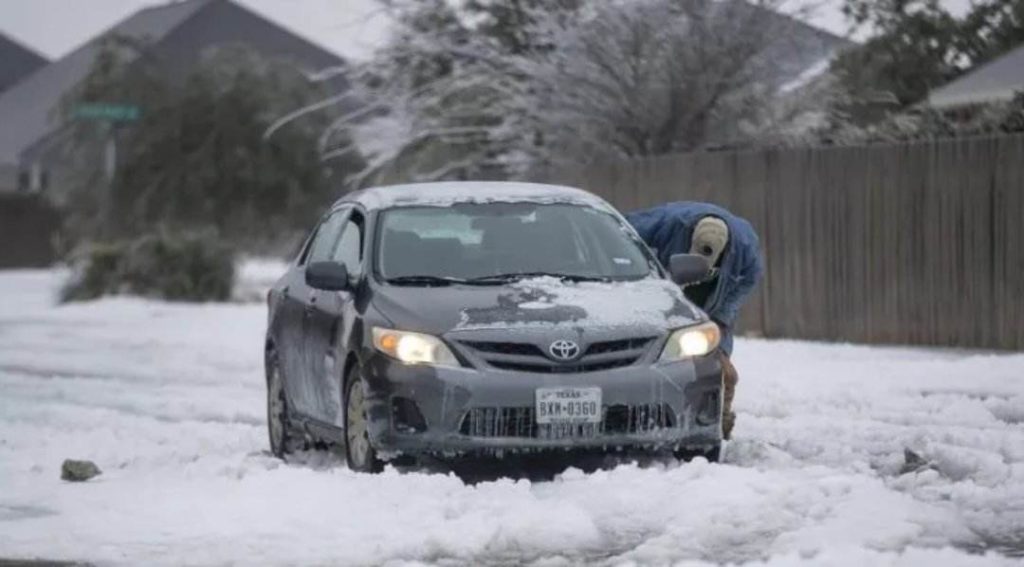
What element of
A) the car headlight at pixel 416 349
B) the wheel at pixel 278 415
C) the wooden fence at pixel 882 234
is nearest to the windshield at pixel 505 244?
the car headlight at pixel 416 349

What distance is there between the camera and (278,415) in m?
12.7

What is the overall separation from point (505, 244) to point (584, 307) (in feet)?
3.66

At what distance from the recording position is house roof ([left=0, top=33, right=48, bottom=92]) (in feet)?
262

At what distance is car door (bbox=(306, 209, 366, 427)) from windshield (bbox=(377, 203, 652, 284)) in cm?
22

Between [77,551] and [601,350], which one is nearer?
[77,551]

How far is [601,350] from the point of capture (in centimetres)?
1041

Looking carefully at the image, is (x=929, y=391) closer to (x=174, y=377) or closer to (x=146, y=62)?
(x=174, y=377)

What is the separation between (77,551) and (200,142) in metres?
42.4

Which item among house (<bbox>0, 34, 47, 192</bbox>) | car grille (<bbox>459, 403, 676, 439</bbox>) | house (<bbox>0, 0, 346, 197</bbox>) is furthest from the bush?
house (<bbox>0, 34, 47, 192</bbox>)

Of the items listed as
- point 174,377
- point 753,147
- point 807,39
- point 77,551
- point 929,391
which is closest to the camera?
point 77,551

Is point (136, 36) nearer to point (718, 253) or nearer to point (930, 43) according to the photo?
point (930, 43)

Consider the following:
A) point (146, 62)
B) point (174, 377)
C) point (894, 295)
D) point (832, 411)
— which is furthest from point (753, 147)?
point (146, 62)

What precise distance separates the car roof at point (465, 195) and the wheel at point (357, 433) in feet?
4.51

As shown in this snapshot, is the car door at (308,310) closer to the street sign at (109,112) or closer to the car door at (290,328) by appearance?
the car door at (290,328)
